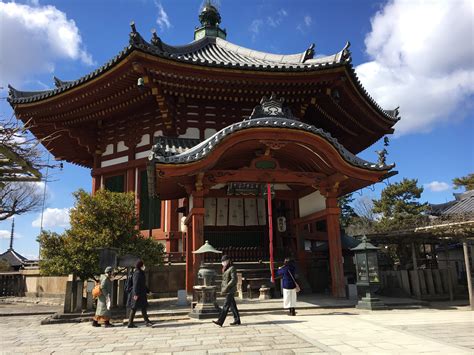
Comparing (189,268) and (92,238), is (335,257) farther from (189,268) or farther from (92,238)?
(92,238)

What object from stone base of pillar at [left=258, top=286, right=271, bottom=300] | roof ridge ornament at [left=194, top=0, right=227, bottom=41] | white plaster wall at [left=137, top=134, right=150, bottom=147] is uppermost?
roof ridge ornament at [left=194, top=0, right=227, bottom=41]

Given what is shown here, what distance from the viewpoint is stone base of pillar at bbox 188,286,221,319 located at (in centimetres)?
907

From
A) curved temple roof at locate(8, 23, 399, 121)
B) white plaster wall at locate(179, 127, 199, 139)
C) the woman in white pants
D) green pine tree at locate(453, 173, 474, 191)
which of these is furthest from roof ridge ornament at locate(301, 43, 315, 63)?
green pine tree at locate(453, 173, 474, 191)

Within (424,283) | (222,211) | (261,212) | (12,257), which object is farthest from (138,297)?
(12,257)

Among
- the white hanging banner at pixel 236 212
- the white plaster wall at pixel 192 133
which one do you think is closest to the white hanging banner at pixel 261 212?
the white hanging banner at pixel 236 212

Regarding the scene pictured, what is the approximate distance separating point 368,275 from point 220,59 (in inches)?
453

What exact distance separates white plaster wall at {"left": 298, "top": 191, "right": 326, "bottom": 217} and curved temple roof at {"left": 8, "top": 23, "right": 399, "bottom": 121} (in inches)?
178

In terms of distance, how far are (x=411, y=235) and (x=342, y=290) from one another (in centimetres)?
346

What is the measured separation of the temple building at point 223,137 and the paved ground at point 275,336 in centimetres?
295

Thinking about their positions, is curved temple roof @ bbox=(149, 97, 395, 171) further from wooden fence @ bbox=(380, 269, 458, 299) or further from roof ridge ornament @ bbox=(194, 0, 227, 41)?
roof ridge ornament @ bbox=(194, 0, 227, 41)

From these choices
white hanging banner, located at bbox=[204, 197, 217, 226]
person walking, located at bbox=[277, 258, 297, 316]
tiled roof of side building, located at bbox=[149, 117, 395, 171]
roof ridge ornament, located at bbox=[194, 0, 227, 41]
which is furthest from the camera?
roof ridge ornament, located at bbox=[194, 0, 227, 41]

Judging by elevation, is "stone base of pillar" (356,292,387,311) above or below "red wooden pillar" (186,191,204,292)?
below

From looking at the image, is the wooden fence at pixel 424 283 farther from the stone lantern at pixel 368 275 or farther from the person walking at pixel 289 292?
the person walking at pixel 289 292

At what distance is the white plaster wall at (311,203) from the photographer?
42.5ft
